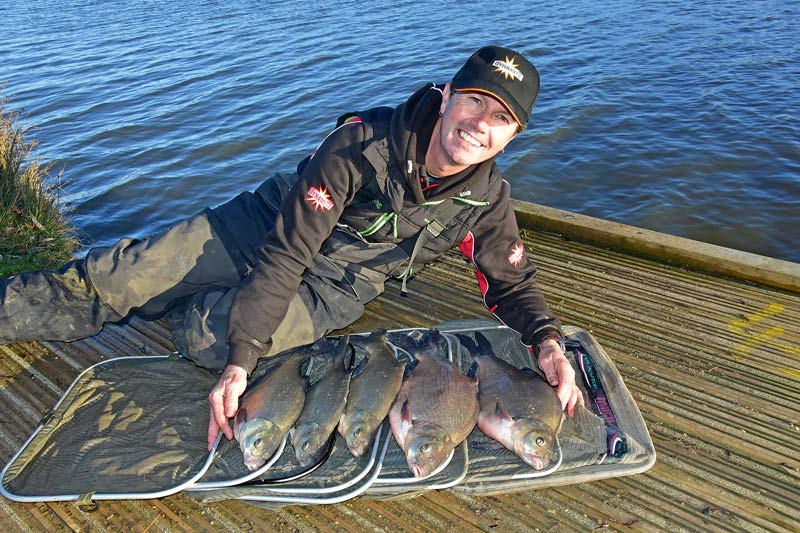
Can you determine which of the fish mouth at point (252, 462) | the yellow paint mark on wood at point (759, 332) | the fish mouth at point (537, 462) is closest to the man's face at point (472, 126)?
the fish mouth at point (537, 462)

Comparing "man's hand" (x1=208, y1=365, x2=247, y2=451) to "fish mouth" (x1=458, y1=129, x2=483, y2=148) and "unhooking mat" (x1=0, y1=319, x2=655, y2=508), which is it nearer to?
"unhooking mat" (x1=0, y1=319, x2=655, y2=508)

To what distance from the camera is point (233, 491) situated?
9.79 ft

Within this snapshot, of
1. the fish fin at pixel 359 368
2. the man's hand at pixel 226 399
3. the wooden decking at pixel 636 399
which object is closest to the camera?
the wooden decking at pixel 636 399

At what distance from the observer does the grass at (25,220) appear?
5824 millimetres

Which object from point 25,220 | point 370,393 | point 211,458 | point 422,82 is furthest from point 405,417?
point 422,82

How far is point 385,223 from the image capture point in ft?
12.4

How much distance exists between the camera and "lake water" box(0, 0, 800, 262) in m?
9.13

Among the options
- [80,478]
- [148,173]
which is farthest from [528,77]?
[148,173]

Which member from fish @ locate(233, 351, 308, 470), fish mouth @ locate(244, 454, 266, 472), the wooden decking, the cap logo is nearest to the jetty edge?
the wooden decking

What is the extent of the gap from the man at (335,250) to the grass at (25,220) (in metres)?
2.23

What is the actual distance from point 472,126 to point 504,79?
0.28 m

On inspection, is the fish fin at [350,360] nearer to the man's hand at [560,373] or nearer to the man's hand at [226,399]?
the man's hand at [226,399]

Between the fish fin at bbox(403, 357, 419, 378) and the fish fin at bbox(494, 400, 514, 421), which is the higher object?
the fish fin at bbox(403, 357, 419, 378)

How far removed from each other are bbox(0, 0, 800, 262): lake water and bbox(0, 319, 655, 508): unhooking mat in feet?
17.4
